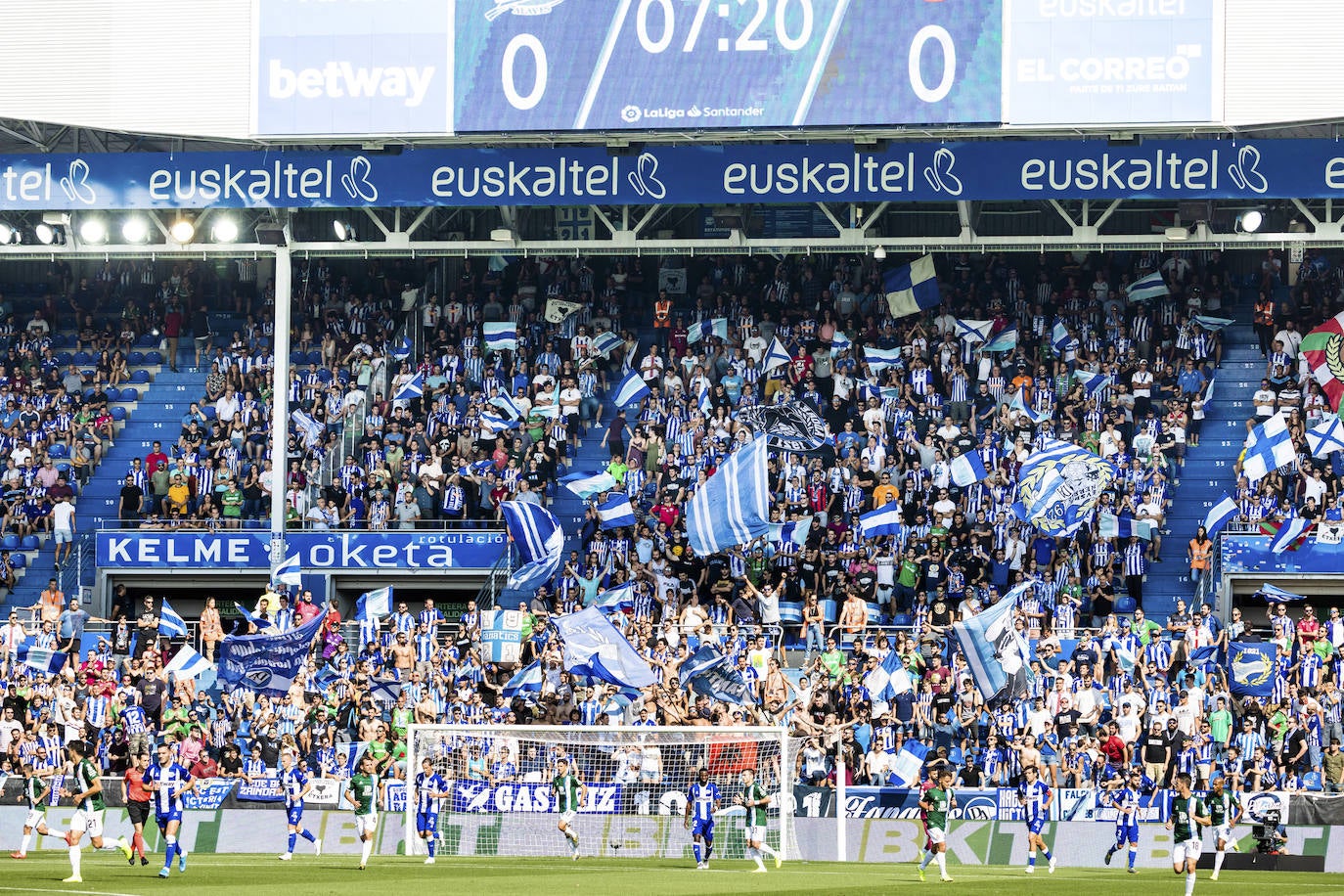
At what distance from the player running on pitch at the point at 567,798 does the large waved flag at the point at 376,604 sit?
7290 millimetres

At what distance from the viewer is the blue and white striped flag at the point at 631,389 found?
38656 mm

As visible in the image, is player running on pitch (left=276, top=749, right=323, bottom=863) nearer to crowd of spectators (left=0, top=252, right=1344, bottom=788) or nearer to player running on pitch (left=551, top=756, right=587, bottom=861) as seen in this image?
crowd of spectators (left=0, top=252, right=1344, bottom=788)

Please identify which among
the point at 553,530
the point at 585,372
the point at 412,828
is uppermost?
the point at 585,372

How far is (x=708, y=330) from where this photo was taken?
131 feet

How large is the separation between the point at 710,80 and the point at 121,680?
507 inches

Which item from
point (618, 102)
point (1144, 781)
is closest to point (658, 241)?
point (618, 102)

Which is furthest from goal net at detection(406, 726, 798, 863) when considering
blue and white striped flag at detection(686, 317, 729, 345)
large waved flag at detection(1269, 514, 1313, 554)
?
blue and white striped flag at detection(686, 317, 729, 345)

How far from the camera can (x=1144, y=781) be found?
28891mm

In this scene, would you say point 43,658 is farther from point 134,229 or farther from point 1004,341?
point 1004,341

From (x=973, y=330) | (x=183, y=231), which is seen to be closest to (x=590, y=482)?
(x=973, y=330)

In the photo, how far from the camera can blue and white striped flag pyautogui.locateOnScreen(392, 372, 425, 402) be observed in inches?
1534

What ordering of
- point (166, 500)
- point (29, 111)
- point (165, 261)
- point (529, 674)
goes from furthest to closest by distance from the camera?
point (165, 261) → point (166, 500) → point (29, 111) → point (529, 674)

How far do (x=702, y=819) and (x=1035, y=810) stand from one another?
14.9ft

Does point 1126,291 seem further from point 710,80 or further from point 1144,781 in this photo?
point 1144,781
